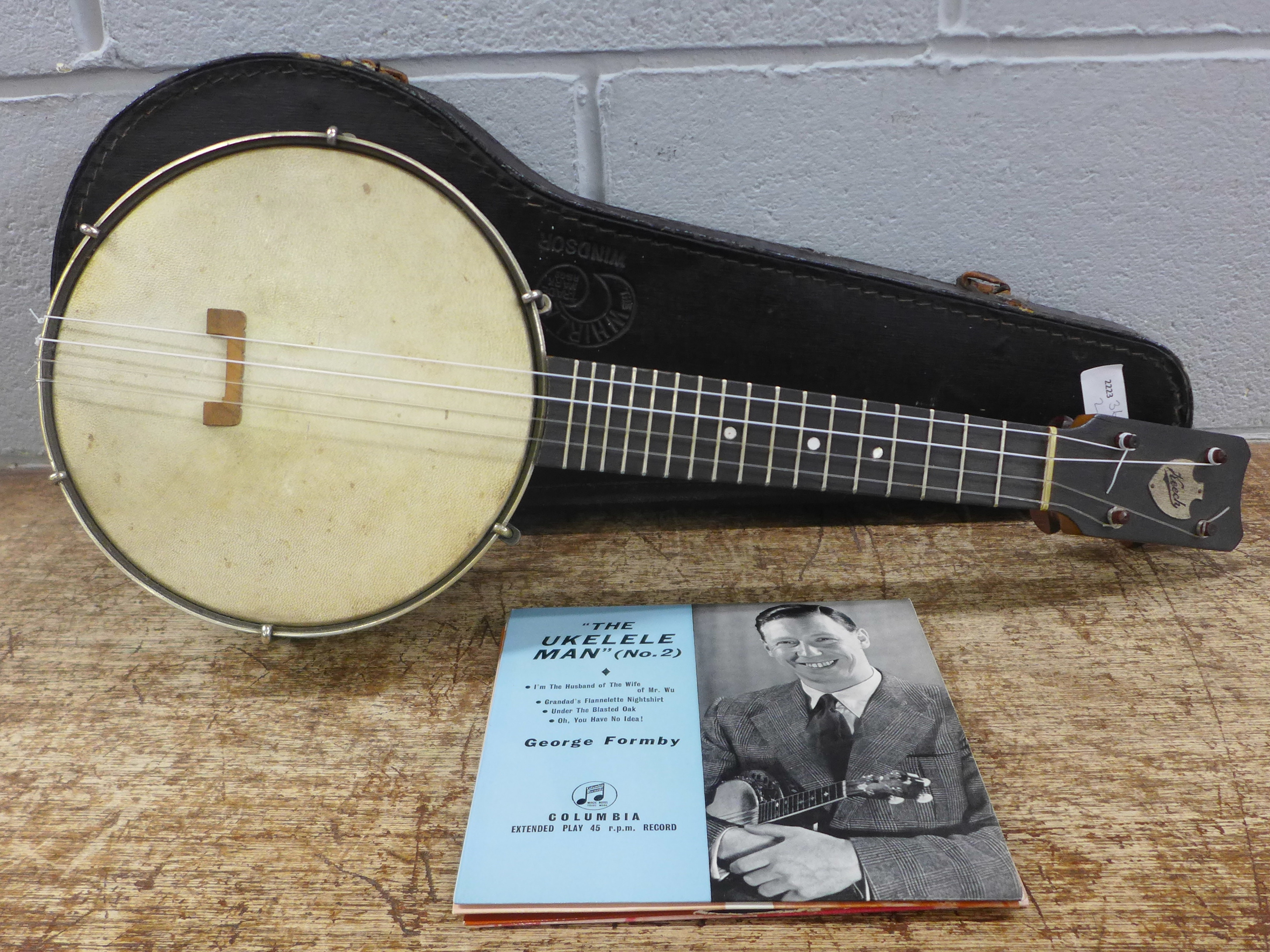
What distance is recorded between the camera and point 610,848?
2.24 feet

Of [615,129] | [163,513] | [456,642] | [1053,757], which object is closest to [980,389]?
[1053,757]

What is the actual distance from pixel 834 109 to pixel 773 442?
53 cm

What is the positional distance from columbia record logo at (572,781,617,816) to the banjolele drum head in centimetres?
27

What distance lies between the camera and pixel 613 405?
35.1 inches

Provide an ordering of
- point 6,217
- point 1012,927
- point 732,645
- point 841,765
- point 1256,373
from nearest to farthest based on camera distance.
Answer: point 1012,927 < point 841,765 < point 732,645 < point 6,217 < point 1256,373

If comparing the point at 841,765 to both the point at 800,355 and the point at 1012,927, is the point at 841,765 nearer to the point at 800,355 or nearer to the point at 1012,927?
the point at 1012,927

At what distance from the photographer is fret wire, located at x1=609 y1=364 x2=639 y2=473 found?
895mm

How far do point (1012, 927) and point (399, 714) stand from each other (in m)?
0.60

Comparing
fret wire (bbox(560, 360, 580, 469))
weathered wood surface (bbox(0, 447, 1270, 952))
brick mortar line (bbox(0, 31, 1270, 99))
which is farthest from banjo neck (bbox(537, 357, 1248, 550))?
brick mortar line (bbox(0, 31, 1270, 99))

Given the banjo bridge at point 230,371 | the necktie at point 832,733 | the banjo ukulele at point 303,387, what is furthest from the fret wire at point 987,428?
the banjo bridge at point 230,371

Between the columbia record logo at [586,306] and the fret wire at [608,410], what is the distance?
0.54 ft

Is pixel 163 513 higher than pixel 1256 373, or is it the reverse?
pixel 1256 373

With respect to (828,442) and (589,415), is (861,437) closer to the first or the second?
(828,442)

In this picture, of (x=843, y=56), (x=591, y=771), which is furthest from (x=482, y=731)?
(x=843, y=56)
